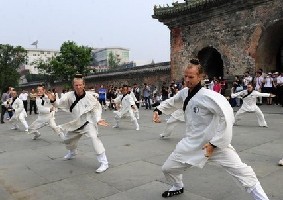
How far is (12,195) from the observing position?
425 centimetres

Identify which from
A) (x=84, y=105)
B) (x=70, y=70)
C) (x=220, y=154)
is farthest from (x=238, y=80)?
(x=70, y=70)

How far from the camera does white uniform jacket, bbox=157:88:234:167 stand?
3295 mm

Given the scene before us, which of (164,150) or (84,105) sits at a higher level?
(84,105)

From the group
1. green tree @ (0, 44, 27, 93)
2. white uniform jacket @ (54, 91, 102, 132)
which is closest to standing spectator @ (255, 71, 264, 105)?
white uniform jacket @ (54, 91, 102, 132)

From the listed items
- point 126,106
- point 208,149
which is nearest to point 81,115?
point 208,149

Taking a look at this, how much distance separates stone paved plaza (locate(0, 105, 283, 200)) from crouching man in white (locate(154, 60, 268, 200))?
36 centimetres

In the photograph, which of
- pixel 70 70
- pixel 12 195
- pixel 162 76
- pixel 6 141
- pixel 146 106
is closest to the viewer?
pixel 12 195

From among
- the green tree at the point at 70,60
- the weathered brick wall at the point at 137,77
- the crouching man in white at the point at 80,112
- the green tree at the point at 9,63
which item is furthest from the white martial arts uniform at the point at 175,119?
the green tree at the point at 9,63

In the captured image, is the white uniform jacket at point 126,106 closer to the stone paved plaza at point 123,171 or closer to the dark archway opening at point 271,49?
the stone paved plaza at point 123,171

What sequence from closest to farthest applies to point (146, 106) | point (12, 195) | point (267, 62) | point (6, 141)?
point (12, 195) < point (6, 141) < point (267, 62) < point (146, 106)

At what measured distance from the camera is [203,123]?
356 cm

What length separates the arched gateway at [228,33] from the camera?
15984mm

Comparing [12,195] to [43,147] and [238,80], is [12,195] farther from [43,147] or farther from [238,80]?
[238,80]

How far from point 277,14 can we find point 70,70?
19.5m
